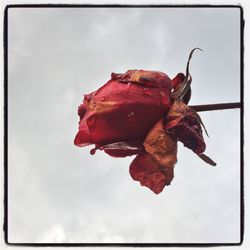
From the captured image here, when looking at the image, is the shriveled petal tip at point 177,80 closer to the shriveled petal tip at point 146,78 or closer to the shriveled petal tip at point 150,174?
the shriveled petal tip at point 146,78

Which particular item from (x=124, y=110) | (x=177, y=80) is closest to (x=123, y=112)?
(x=124, y=110)

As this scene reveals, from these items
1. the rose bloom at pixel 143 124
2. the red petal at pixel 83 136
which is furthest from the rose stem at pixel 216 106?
the red petal at pixel 83 136

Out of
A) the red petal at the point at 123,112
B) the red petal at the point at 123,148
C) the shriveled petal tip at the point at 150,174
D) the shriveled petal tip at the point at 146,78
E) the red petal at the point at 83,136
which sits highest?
the shriveled petal tip at the point at 146,78

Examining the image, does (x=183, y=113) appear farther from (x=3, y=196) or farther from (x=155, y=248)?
(x=3, y=196)

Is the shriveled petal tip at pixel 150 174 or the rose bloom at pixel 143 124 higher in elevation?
the rose bloom at pixel 143 124

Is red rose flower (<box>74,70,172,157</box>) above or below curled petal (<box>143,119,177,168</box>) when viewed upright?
above

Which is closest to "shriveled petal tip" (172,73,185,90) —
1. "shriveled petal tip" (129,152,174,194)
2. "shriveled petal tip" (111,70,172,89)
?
"shriveled petal tip" (111,70,172,89)

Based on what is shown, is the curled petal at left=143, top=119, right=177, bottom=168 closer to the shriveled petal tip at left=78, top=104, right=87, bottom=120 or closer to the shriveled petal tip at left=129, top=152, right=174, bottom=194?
the shriveled petal tip at left=129, top=152, right=174, bottom=194

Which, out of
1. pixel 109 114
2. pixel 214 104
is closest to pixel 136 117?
pixel 109 114
